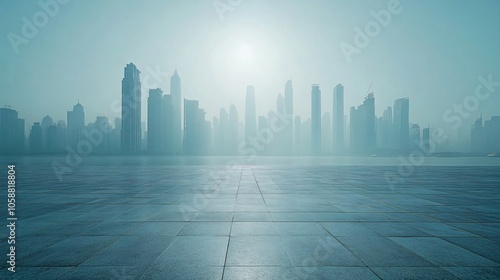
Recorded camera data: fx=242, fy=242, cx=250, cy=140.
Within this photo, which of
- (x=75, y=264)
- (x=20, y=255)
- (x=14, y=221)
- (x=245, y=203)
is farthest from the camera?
(x=245, y=203)

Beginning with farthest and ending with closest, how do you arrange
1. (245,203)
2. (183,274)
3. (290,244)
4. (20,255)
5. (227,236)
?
(245,203), (227,236), (290,244), (20,255), (183,274)

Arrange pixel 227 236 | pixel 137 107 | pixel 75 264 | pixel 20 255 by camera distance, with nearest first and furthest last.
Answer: pixel 75 264 → pixel 20 255 → pixel 227 236 → pixel 137 107

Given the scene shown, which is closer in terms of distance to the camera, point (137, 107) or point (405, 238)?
point (405, 238)

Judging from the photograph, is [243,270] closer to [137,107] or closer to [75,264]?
[75,264]

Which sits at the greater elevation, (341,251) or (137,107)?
(137,107)

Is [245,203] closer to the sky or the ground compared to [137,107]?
closer to the ground

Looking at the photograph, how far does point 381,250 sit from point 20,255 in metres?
9.56

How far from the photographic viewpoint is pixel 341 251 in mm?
6566

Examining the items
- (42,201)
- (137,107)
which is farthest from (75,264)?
(137,107)

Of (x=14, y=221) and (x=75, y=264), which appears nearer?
(x=75, y=264)

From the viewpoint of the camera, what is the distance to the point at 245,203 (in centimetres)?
1251

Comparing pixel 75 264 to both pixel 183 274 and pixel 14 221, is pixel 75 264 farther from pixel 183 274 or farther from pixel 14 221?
pixel 14 221

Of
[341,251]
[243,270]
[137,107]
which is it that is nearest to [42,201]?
[243,270]

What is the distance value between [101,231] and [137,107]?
20888 cm
